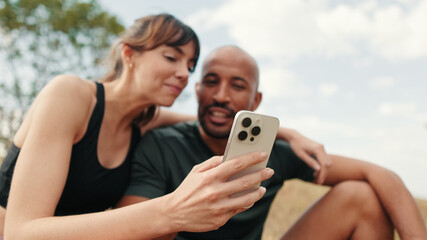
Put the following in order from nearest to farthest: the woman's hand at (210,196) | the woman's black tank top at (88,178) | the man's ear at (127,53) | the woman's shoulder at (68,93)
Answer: the woman's hand at (210,196), the woman's shoulder at (68,93), the woman's black tank top at (88,178), the man's ear at (127,53)

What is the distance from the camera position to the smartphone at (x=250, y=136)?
139 cm

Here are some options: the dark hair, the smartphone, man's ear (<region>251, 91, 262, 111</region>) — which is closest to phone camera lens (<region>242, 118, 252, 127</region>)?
the smartphone

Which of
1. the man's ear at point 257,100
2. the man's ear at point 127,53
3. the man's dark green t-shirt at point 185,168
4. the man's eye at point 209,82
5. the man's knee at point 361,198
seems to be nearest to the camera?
the man's dark green t-shirt at point 185,168

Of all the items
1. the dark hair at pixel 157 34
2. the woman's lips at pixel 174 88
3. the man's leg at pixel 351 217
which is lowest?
the man's leg at pixel 351 217

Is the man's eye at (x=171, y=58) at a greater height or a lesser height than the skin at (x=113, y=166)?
greater

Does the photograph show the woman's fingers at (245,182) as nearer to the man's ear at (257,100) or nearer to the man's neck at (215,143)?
the man's neck at (215,143)

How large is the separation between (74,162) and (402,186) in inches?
84.7

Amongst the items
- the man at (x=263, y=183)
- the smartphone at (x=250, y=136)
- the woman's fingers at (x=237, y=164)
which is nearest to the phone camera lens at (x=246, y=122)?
the smartphone at (x=250, y=136)

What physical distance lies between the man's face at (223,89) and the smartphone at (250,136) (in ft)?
3.79

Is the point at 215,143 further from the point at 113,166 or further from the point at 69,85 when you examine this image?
the point at 69,85

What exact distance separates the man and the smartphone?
0.85 meters

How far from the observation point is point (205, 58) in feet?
9.62

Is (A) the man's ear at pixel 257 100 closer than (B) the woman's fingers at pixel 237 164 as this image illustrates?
No

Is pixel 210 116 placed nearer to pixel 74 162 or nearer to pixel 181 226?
pixel 74 162
